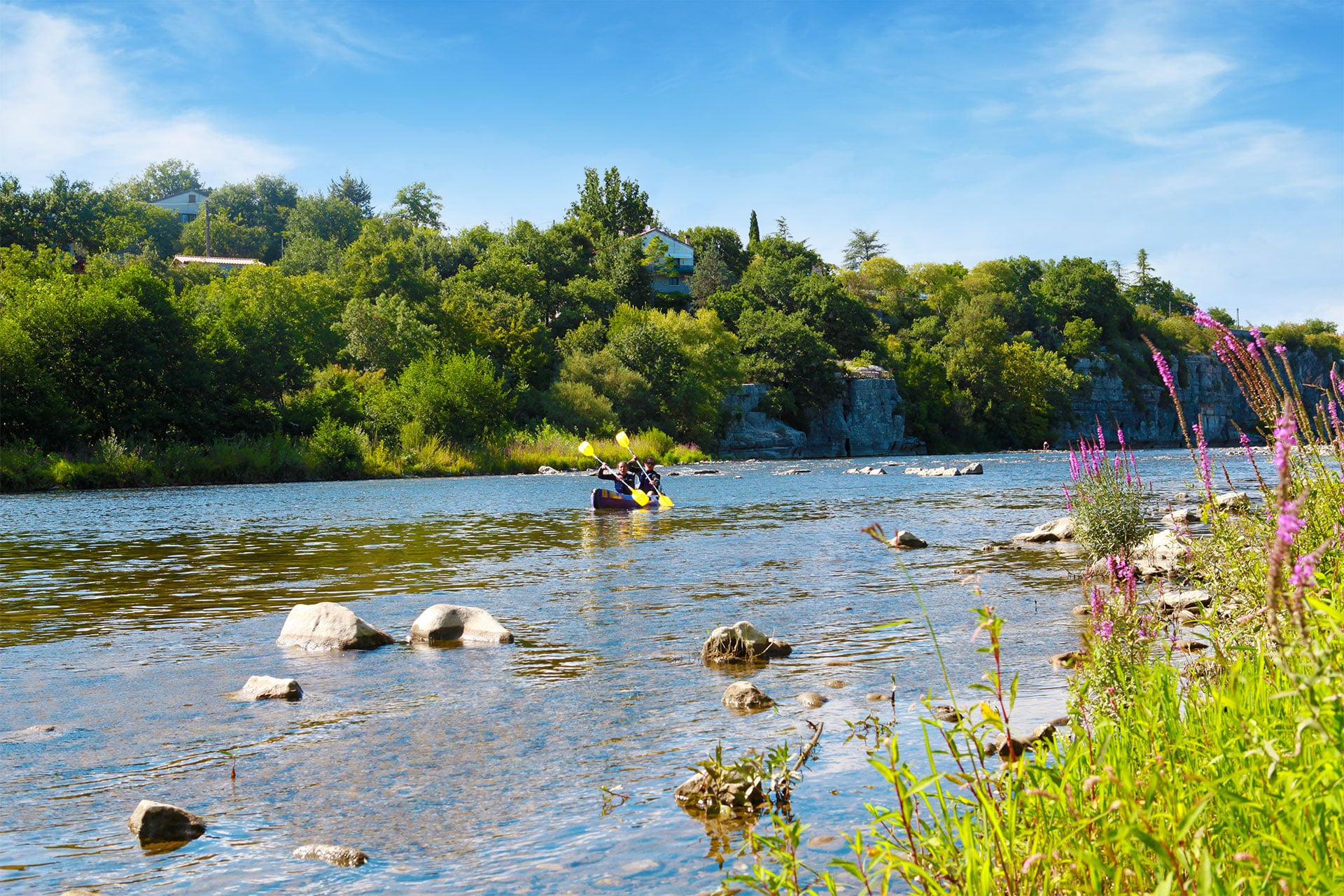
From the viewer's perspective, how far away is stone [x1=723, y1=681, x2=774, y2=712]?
7641 millimetres

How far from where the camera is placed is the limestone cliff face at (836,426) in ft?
263

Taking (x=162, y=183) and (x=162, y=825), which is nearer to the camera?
(x=162, y=825)

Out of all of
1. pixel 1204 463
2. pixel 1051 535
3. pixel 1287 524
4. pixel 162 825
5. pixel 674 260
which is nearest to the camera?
pixel 1287 524

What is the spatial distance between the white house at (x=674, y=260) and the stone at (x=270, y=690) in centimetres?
10963

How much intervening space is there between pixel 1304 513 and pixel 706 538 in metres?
16.2

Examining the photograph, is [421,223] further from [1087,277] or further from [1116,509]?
[1116,509]

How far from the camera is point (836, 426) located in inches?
3447

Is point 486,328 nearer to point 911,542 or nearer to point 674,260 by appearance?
point 674,260

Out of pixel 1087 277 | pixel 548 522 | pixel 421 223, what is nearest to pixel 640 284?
pixel 421 223

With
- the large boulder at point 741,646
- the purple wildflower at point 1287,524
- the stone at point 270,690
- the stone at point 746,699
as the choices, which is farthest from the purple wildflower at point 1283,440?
the stone at point 270,690

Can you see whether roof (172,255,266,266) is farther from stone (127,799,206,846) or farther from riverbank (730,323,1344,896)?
riverbank (730,323,1344,896)

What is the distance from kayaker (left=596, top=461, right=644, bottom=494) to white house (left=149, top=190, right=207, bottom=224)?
14272cm

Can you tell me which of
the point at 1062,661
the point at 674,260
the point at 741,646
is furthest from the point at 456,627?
the point at 674,260

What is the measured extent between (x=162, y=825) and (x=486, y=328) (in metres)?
75.7
